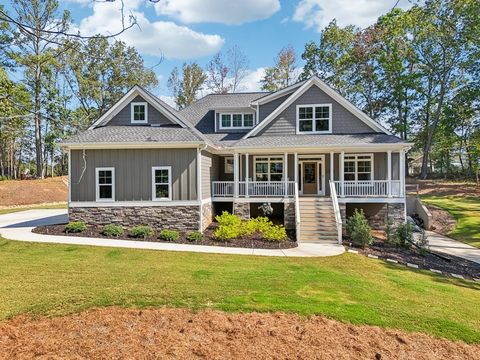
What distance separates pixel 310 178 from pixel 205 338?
1379cm

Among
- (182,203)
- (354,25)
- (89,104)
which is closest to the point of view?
(182,203)

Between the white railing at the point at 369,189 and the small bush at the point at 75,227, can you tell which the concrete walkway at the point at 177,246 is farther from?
the white railing at the point at 369,189

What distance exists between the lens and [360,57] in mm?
35219

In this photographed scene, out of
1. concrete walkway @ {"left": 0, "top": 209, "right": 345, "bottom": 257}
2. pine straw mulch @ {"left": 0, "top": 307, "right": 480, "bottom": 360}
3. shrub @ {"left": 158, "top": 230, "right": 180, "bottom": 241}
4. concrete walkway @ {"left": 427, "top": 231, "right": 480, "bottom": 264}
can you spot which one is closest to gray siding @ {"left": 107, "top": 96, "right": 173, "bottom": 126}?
shrub @ {"left": 158, "top": 230, "right": 180, "bottom": 241}

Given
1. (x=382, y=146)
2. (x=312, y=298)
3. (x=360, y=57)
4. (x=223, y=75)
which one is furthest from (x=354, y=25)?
(x=312, y=298)

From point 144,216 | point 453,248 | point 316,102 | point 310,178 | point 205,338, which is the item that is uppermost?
point 316,102

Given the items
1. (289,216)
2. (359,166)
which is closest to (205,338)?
(289,216)

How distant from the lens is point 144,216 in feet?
45.8

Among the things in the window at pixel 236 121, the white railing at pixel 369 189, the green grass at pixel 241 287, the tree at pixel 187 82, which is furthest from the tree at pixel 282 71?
the green grass at pixel 241 287

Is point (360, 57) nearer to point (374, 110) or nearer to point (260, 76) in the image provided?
point (374, 110)

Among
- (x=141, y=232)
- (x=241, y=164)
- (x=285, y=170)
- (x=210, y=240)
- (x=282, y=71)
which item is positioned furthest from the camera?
(x=282, y=71)

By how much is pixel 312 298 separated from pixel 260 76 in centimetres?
3356

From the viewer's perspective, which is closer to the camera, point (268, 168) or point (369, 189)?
point (369, 189)

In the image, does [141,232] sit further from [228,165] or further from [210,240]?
[228,165]
